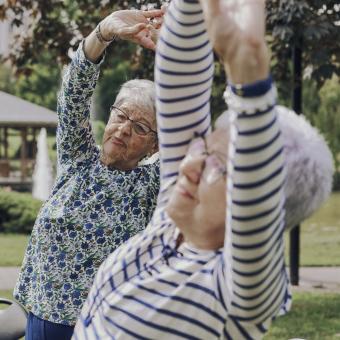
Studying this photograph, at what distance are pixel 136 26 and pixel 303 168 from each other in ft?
3.58

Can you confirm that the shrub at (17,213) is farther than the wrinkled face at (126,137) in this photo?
Yes

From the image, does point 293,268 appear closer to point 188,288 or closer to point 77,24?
point 77,24

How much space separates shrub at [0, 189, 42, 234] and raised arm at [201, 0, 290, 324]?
12.8m

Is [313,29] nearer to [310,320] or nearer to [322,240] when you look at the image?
[310,320]

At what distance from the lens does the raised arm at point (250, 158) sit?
1547 millimetres

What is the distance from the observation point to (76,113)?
3.26 m

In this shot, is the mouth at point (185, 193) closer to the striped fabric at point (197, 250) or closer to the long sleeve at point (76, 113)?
the striped fabric at point (197, 250)

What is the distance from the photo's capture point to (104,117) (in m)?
43.6

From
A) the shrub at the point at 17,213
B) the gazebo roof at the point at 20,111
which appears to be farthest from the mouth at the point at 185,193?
the gazebo roof at the point at 20,111

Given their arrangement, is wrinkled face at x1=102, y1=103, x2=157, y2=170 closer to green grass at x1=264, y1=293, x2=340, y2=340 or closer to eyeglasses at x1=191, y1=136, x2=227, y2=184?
eyeglasses at x1=191, y1=136, x2=227, y2=184

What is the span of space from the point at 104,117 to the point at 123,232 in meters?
40.6

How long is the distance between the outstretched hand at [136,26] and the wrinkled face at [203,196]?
3.15 feet

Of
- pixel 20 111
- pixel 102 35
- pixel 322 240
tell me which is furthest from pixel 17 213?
pixel 102 35

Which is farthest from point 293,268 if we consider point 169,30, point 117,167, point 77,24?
point 169,30
